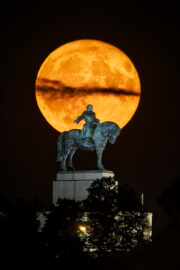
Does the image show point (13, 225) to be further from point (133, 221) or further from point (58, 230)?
point (133, 221)

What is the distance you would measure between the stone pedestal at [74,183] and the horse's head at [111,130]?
6.87 feet

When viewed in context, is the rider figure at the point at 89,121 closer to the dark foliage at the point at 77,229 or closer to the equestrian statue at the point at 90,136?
the equestrian statue at the point at 90,136

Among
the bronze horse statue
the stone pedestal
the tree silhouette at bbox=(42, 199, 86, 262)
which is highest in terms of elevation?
the bronze horse statue

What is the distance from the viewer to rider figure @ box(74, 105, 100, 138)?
222ft

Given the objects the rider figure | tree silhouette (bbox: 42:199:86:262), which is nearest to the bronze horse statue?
the rider figure

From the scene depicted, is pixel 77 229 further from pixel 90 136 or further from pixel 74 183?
pixel 90 136

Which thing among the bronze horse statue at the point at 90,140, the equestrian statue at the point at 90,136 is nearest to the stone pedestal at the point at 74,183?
the bronze horse statue at the point at 90,140

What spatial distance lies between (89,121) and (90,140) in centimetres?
113

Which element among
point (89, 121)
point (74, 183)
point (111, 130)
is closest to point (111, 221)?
point (74, 183)

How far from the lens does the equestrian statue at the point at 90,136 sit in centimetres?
6719

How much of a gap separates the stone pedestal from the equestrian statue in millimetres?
634

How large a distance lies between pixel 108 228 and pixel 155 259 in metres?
3.37

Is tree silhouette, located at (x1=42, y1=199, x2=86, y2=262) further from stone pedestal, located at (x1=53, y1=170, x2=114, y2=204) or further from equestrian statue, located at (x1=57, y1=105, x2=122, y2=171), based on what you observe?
equestrian statue, located at (x1=57, y1=105, x2=122, y2=171)

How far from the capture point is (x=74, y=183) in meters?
68.3
